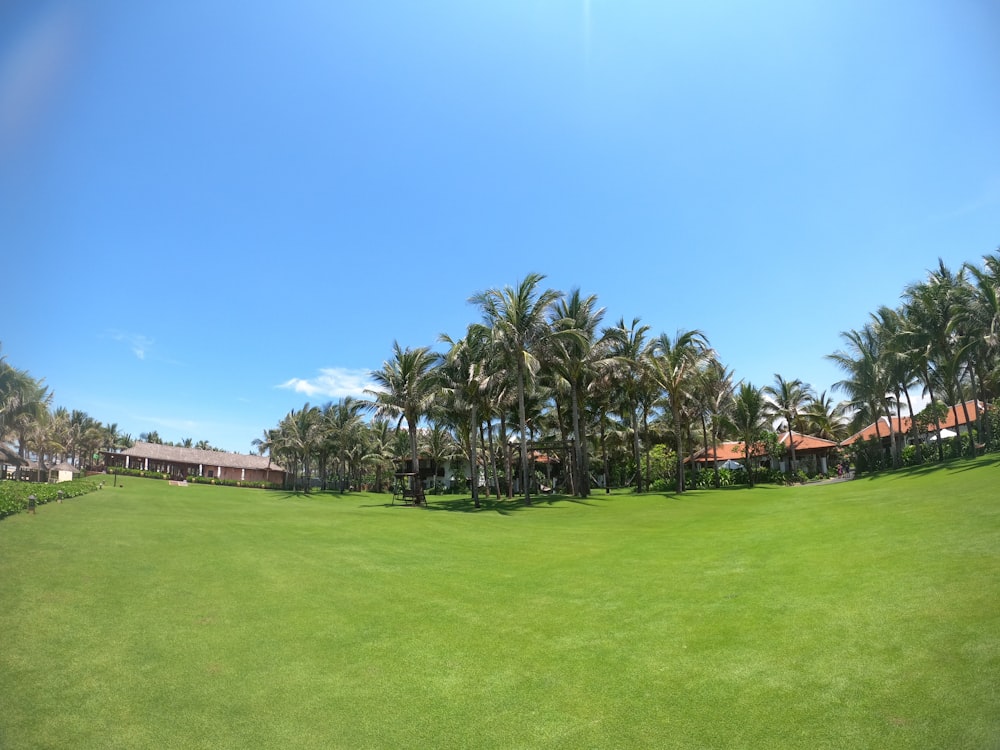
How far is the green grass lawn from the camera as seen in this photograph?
4.63 m

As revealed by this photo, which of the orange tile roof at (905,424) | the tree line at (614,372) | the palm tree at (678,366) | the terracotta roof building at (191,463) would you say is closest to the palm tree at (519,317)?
the tree line at (614,372)

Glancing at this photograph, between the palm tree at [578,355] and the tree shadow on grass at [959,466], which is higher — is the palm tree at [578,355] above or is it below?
above

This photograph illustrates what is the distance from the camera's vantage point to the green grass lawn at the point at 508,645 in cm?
463

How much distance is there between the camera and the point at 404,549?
13.4 m

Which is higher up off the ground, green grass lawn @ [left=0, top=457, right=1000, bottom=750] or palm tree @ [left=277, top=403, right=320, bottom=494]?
palm tree @ [left=277, top=403, right=320, bottom=494]

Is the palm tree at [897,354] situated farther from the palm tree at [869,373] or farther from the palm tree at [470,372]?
the palm tree at [470,372]

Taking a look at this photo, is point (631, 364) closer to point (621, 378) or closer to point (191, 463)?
point (621, 378)

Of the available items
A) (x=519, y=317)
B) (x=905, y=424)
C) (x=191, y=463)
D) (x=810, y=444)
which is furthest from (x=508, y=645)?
(x=191, y=463)

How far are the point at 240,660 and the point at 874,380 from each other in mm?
48993

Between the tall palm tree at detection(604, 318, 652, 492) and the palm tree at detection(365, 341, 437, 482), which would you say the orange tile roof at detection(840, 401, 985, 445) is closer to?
the tall palm tree at detection(604, 318, 652, 492)

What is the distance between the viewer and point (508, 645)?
22.2 ft

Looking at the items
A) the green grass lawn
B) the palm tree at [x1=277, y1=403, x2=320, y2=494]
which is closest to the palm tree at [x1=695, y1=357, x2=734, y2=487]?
the green grass lawn

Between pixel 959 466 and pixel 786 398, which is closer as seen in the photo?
pixel 959 466

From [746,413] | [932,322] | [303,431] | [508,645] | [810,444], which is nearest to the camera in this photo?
[508,645]
